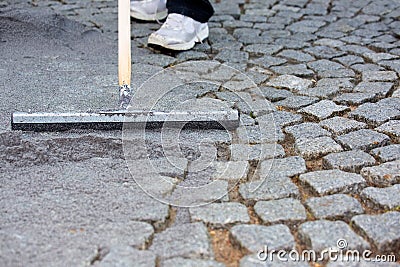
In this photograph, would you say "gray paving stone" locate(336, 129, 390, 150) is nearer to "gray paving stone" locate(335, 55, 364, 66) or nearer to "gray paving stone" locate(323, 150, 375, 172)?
"gray paving stone" locate(323, 150, 375, 172)

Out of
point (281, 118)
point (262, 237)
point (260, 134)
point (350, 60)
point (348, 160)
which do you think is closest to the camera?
point (262, 237)

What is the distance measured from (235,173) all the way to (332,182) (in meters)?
0.34

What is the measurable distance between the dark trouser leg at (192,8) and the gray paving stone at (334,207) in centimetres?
196

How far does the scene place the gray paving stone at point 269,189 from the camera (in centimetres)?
206

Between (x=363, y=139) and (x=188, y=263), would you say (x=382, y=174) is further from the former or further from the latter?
(x=188, y=263)

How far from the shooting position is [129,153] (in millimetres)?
2326

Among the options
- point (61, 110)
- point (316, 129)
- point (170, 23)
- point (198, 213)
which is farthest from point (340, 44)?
point (198, 213)

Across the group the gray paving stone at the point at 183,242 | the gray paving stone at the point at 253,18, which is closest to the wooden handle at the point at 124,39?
the gray paving stone at the point at 183,242

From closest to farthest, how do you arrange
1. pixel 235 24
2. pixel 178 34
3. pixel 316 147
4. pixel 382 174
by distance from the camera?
pixel 382 174, pixel 316 147, pixel 178 34, pixel 235 24

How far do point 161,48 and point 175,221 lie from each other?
6.24ft

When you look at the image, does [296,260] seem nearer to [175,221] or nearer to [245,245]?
[245,245]

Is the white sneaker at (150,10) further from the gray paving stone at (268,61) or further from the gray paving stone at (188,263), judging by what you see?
the gray paving stone at (188,263)

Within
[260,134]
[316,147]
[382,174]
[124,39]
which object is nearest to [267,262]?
[382,174]

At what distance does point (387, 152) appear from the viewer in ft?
7.76
